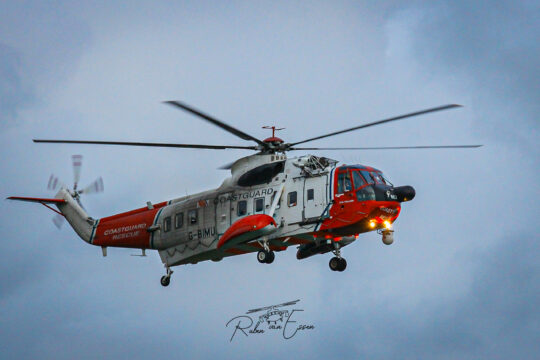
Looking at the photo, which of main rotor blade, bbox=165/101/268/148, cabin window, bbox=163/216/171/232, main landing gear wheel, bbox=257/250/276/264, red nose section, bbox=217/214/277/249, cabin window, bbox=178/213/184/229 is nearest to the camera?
main rotor blade, bbox=165/101/268/148

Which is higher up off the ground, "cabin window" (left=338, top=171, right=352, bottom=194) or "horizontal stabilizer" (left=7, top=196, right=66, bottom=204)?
"cabin window" (left=338, top=171, right=352, bottom=194)

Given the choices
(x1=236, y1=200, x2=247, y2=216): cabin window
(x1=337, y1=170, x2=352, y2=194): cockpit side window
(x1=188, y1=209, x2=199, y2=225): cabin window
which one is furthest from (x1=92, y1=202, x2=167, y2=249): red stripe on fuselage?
(x1=337, y1=170, x2=352, y2=194): cockpit side window

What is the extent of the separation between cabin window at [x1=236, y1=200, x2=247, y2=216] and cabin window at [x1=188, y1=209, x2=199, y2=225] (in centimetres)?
231

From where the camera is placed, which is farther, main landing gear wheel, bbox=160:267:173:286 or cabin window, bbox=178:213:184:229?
main landing gear wheel, bbox=160:267:173:286

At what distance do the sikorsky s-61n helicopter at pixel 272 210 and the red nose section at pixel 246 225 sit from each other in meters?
0.04

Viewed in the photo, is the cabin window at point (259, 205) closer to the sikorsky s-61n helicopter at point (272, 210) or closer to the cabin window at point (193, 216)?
the sikorsky s-61n helicopter at point (272, 210)

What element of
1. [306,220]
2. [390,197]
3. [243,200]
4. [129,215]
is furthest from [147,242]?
[390,197]

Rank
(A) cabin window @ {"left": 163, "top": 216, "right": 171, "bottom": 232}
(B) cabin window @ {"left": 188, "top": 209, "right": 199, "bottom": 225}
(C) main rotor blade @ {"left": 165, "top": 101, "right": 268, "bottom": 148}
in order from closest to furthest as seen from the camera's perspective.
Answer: (C) main rotor blade @ {"left": 165, "top": 101, "right": 268, "bottom": 148} → (B) cabin window @ {"left": 188, "top": 209, "right": 199, "bottom": 225} → (A) cabin window @ {"left": 163, "top": 216, "right": 171, "bottom": 232}

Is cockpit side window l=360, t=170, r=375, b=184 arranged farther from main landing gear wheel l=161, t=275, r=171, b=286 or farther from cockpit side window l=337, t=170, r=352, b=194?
main landing gear wheel l=161, t=275, r=171, b=286

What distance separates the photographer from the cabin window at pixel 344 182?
3281 cm

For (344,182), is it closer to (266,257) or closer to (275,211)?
(275,211)

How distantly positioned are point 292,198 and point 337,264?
3.38m

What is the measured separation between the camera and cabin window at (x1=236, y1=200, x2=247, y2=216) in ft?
114

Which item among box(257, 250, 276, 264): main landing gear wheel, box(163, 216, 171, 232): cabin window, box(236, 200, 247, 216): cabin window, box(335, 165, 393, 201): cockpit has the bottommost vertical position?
box(257, 250, 276, 264): main landing gear wheel
